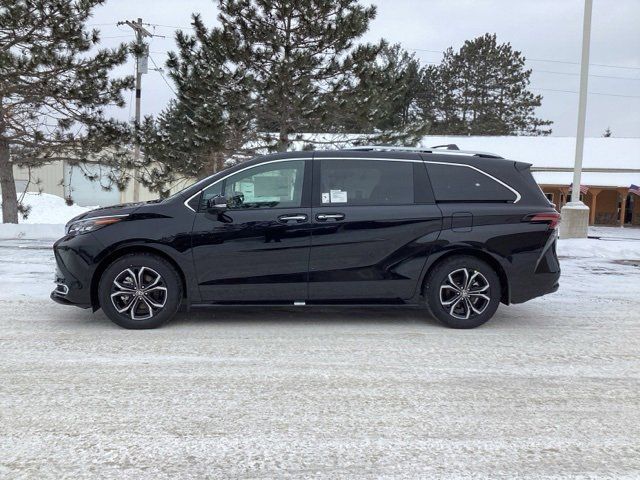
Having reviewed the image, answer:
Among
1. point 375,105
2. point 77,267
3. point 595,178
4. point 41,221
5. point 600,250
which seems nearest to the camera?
point 77,267

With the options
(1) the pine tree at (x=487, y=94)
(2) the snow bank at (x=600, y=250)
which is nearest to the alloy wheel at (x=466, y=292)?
(2) the snow bank at (x=600, y=250)

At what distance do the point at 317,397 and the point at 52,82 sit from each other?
585 inches

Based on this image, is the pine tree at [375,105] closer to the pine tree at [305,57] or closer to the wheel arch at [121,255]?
the pine tree at [305,57]

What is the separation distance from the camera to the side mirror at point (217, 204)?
18.6 feet

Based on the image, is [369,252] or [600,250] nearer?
[369,252]

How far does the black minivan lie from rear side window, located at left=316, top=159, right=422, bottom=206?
0.04 ft

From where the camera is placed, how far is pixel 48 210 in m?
32.1

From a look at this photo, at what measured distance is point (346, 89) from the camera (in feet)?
56.0

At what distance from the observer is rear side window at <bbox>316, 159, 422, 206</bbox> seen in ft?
19.3

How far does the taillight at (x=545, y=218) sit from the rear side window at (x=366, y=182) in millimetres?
1268

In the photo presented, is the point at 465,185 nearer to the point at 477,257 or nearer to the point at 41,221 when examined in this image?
the point at 477,257

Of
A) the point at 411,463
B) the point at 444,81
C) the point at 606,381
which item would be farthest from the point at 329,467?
the point at 444,81

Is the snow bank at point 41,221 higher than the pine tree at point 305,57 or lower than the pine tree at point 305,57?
lower

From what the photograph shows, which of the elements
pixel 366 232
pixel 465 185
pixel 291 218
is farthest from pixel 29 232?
pixel 465 185
